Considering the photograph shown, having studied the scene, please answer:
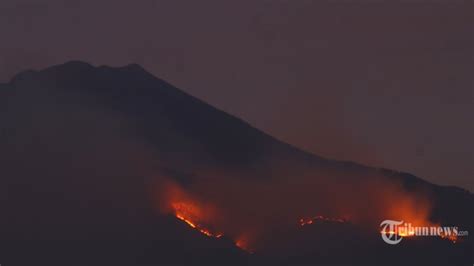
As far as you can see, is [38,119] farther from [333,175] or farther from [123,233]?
[333,175]

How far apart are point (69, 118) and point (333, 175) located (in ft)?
28.4

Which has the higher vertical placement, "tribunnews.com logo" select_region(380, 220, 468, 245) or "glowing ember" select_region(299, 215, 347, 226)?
"tribunnews.com logo" select_region(380, 220, 468, 245)

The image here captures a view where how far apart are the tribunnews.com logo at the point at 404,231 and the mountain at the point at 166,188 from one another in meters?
0.30

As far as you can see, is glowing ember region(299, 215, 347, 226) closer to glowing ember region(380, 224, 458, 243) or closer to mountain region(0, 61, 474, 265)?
mountain region(0, 61, 474, 265)

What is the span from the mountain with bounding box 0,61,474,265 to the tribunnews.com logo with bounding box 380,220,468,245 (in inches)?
12.0

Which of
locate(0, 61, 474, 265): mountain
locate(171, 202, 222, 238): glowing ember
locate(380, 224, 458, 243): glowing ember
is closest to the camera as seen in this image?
locate(0, 61, 474, 265): mountain

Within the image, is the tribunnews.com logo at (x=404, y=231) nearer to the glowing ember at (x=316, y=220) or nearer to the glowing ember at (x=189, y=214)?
the glowing ember at (x=316, y=220)

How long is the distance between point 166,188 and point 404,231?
6625mm

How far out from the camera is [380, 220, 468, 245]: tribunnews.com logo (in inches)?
970

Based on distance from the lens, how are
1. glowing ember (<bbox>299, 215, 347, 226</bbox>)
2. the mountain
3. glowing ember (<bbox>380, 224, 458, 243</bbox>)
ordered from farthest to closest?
glowing ember (<bbox>380, 224, 458, 243</bbox>) < glowing ember (<bbox>299, 215, 347, 226</bbox>) < the mountain

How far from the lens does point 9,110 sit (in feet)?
90.4

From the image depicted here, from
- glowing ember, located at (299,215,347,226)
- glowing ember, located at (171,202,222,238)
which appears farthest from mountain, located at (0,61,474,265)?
glowing ember, located at (299,215,347,226)

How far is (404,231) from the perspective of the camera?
24.8m

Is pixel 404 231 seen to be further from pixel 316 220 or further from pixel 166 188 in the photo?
pixel 166 188
